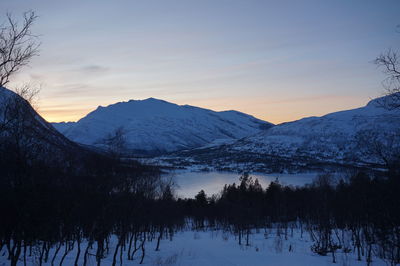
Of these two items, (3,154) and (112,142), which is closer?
(3,154)

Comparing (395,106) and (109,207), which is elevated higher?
(395,106)

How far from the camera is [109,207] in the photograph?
2050 centimetres

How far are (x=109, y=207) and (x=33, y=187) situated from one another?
7.33 meters

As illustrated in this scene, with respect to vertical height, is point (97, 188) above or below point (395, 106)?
below

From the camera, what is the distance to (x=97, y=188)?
2025 cm

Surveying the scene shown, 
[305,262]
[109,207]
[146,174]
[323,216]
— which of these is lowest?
[305,262]

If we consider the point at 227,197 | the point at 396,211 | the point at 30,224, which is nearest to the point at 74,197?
the point at 30,224

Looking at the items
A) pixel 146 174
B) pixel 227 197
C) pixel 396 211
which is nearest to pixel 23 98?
pixel 396 211

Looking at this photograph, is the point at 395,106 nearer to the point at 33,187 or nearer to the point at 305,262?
the point at 33,187

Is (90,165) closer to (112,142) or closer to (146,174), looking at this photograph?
(112,142)

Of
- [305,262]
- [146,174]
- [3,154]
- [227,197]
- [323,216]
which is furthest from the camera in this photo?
[227,197]

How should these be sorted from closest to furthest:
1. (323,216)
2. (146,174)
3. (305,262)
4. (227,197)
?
(146,174) < (305,262) < (323,216) < (227,197)

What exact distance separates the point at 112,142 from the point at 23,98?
379 inches

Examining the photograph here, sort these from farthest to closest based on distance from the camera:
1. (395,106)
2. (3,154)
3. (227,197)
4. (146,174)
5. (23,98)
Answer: (227,197), (146,174), (3,154), (23,98), (395,106)
